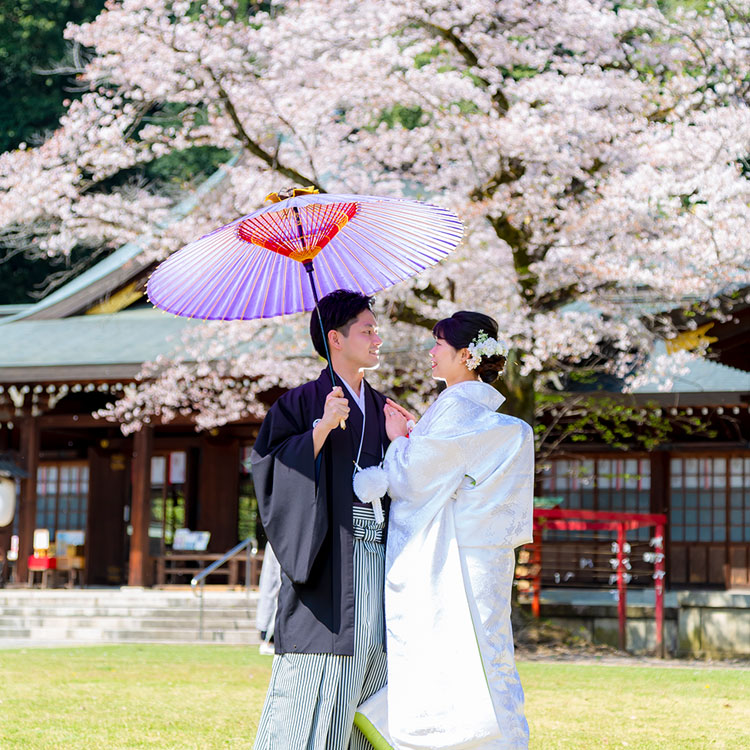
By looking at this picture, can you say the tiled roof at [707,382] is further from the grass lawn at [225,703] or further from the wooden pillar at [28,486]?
the wooden pillar at [28,486]

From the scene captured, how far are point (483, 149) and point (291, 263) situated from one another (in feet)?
26.7

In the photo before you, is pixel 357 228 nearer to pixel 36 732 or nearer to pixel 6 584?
pixel 36 732

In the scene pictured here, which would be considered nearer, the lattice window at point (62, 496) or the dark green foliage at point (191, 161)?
the lattice window at point (62, 496)

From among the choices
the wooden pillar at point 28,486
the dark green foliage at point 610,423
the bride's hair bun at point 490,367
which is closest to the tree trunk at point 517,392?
the dark green foliage at point 610,423

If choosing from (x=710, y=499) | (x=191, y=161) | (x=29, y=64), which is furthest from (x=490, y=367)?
(x=29, y=64)

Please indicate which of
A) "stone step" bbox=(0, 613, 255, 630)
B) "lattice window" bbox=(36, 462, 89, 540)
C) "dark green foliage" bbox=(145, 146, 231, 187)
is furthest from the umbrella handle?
"dark green foliage" bbox=(145, 146, 231, 187)

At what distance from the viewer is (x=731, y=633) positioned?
1394cm

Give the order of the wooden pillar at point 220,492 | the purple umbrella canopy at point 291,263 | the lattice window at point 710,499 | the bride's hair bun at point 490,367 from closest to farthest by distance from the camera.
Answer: the bride's hair bun at point 490,367
the purple umbrella canopy at point 291,263
the lattice window at point 710,499
the wooden pillar at point 220,492

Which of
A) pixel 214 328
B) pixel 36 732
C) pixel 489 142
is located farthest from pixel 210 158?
pixel 36 732

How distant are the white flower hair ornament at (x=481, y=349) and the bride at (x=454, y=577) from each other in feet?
0.33

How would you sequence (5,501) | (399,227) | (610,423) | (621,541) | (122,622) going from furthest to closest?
(610,423)
(122,622)
(5,501)
(621,541)
(399,227)

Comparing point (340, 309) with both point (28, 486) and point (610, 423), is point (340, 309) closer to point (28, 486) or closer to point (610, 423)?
point (610, 423)

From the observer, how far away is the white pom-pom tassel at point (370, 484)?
355cm

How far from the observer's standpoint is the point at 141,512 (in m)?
15.8
